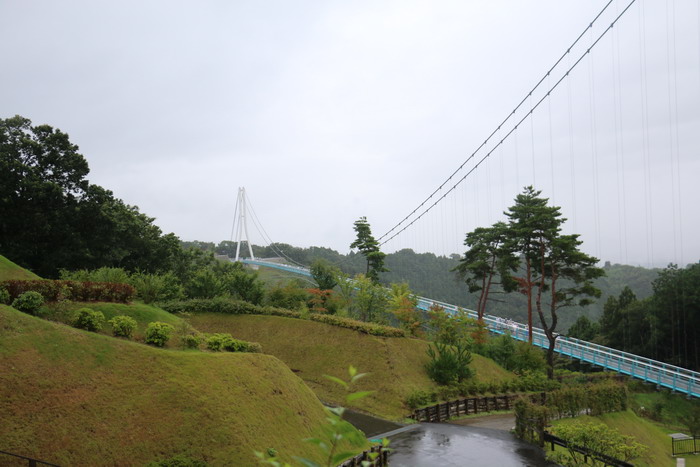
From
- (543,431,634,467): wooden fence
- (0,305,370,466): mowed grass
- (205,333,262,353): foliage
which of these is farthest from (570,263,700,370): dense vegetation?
(0,305,370,466): mowed grass

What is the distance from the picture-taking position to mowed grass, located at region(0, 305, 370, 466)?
1239cm

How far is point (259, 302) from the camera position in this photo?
38.5 metres

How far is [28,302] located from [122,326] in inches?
113

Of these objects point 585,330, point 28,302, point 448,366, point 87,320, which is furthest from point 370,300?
point 585,330

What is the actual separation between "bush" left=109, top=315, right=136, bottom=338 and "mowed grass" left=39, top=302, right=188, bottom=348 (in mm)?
232

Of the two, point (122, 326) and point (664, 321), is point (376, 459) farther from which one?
point (664, 321)

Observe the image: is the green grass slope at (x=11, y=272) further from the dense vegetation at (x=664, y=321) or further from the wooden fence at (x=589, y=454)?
the dense vegetation at (x=664, y=321)

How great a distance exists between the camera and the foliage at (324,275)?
40.4 meters

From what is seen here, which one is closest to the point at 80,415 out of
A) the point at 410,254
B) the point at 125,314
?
the point at 125,314

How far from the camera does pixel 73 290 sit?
1869cm

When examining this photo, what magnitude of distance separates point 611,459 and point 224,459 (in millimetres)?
12227

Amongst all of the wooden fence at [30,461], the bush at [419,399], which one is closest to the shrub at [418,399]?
the bush at [419,399]

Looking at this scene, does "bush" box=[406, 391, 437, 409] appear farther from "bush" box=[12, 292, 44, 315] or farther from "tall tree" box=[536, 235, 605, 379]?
"bush" box=[12, 292, 44, 315]

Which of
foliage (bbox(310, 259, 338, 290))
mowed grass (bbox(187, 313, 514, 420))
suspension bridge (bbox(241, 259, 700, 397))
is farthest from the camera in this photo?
foliage (bbox(310, 259, 338, 290))
